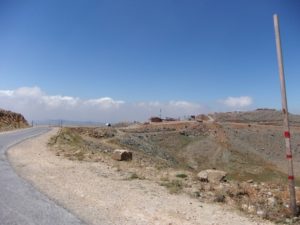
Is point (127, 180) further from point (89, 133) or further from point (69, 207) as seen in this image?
point (89, 133)

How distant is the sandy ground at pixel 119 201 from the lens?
25.4ft

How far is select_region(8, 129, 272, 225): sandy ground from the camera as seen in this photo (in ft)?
25.4

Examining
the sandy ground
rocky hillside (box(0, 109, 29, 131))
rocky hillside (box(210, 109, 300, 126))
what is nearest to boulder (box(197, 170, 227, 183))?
the sandy ground

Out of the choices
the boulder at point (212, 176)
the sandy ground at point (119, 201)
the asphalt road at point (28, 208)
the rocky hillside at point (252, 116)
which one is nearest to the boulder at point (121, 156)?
the sandy ground at point (119, 201)

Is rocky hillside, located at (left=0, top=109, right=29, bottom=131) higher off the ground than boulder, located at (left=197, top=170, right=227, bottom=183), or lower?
higher

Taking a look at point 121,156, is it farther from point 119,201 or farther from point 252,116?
point 252,116

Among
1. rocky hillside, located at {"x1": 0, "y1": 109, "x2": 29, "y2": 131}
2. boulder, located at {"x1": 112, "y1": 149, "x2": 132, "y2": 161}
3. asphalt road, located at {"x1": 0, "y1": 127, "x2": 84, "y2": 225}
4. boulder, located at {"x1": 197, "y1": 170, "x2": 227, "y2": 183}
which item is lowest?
boulder, located at {"x1": 197, "y1": 170, "x2": 227, "y2": 183}

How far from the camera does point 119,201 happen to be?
365 inches

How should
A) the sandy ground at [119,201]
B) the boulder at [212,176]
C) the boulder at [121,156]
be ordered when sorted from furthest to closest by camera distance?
the boulder at [121,156] < the boulder at [212,176] < the sandy ground at [119,201]

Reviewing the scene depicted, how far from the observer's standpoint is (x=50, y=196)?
371 inches

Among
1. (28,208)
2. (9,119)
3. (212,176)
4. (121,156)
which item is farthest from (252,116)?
(28,208)

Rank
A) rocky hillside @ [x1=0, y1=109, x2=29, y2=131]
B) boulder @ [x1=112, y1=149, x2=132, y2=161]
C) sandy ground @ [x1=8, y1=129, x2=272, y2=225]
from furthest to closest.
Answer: rocky hillside @ [x1=0, y1=109, x2=29, y2=131] < boulder @ [x1=112, y1=149, x2=132, y2=161] < sandy ground @ [x1=8, y1=129, x2=272, y2=225]

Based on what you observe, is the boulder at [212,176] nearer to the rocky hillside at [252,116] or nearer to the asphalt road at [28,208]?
the asphalt road at [28,208]

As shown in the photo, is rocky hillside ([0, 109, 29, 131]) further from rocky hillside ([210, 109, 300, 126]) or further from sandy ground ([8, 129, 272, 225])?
rocky hillside ([210, 109, 300, 126])
